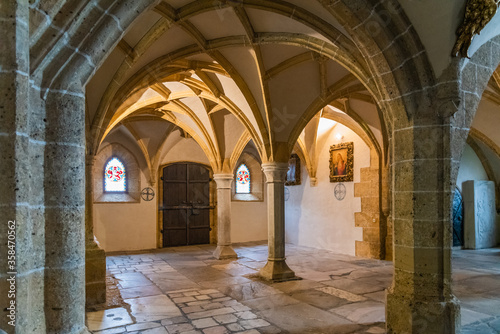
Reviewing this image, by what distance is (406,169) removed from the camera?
342 centimetres

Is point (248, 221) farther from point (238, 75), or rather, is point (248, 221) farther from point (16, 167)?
point (16, 167)

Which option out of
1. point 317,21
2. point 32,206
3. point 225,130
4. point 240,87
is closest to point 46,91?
point 32,206

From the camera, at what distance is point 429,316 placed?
323 centimetres

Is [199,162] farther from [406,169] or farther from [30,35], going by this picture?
[30,35]

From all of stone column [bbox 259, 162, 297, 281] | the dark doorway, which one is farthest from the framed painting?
stone column [bbox 259, 162, 297, 281]

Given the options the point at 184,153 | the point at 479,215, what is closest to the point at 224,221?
the point at 184,153

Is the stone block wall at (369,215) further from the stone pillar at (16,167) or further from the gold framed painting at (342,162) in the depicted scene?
the stone pillar at (16,167)

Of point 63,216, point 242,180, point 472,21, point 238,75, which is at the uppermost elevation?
point 238,75

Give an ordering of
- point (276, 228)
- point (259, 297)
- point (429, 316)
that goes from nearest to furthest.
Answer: point (429, 316) → point (259, 297) → point (276, 228)

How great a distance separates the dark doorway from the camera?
11672mm

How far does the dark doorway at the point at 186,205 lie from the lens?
38.3 ft

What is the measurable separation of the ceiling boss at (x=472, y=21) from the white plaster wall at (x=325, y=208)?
6.34m

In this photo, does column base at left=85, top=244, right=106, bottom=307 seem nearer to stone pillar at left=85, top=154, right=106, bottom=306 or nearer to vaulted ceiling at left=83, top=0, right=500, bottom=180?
stone pillar at left=85, top=154, right=106, bottom=306

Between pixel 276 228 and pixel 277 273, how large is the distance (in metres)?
0.80
